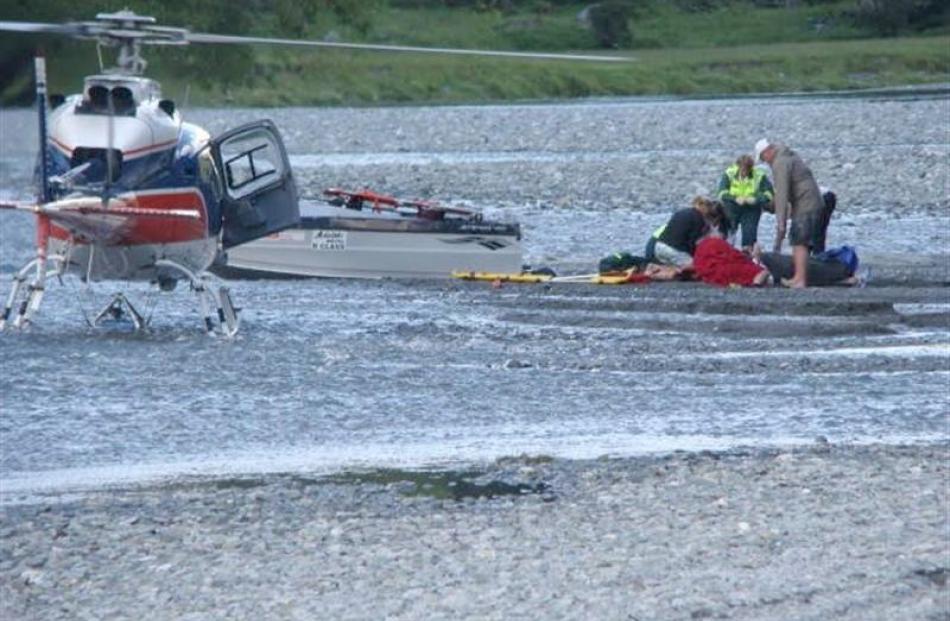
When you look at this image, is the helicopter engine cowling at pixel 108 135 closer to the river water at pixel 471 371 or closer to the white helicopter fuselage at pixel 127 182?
the white helicopter fuselage at pixel 127 182

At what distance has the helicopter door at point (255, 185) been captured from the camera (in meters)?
17.8

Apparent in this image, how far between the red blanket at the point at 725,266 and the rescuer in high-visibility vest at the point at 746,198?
120cm

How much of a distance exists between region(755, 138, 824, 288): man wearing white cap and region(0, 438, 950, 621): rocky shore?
814 centimetres

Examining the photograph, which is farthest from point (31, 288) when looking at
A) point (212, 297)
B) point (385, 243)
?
point (385, 243)

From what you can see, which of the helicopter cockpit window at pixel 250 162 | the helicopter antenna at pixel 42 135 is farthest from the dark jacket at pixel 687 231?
the helicopter antenna at pixel 42 135

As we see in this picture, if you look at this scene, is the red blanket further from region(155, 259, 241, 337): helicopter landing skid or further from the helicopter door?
region(155, 259, 241, 337): helicopter landing skid

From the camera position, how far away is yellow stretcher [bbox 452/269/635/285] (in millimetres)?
20484

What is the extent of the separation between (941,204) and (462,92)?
4250cm

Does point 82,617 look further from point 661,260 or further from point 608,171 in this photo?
point 608,171

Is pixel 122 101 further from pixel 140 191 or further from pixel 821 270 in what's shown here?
pixel 821 270

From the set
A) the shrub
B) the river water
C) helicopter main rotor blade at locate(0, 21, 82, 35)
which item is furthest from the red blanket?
the shrub

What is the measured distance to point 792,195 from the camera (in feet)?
66.1

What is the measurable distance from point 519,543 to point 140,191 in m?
8.24

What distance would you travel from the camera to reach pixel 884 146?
39.3 m
